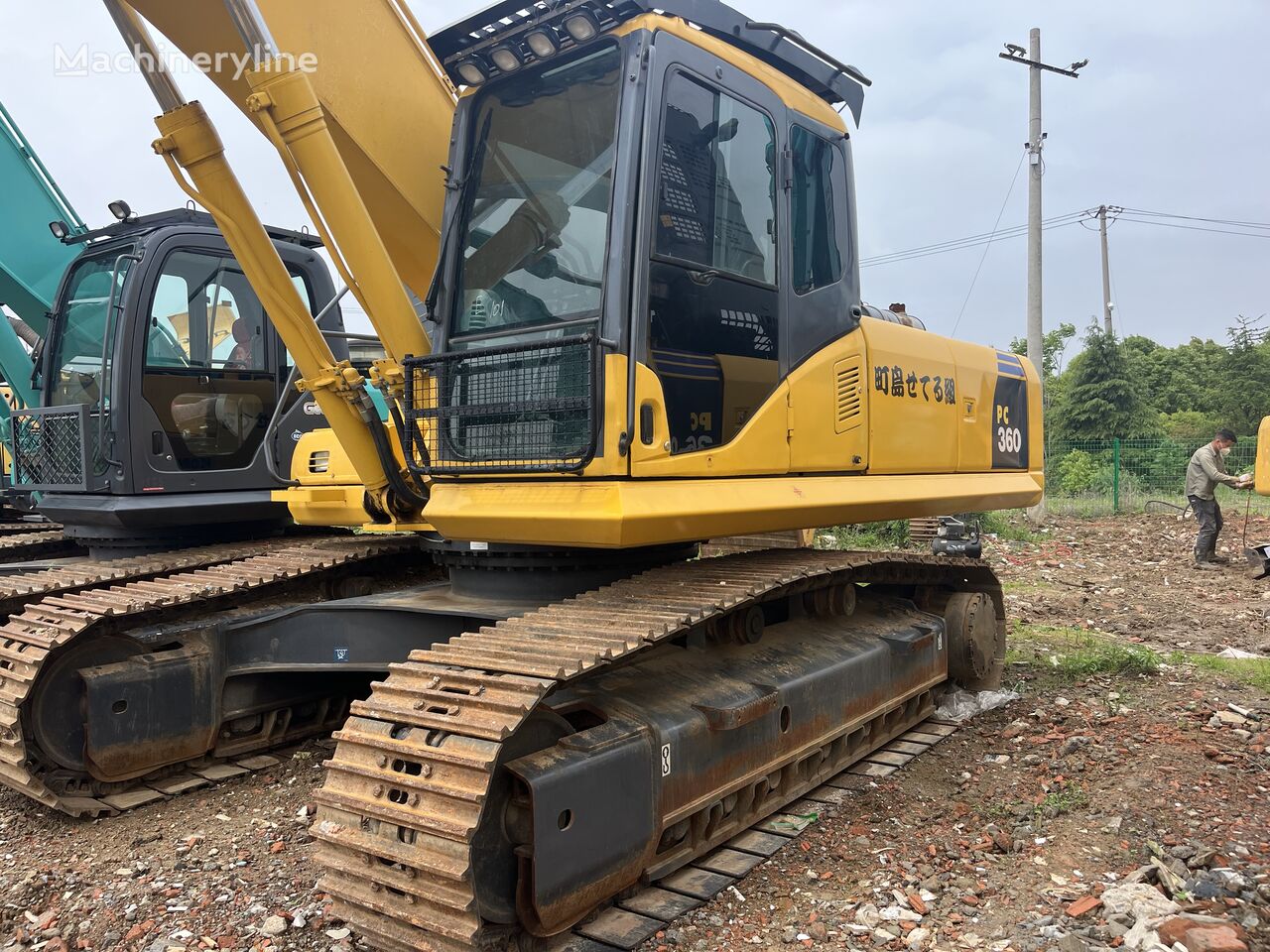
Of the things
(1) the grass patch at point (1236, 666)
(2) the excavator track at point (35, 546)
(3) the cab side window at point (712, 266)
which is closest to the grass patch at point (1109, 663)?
(1) the grass patch at point (1236, 666)

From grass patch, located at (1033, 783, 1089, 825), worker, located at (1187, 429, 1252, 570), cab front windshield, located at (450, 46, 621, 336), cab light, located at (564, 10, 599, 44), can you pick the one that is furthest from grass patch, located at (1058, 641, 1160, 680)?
worker, located at (1187, 429, 1252, 570)

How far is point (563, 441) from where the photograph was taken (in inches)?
139

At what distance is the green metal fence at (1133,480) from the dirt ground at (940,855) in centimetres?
1322

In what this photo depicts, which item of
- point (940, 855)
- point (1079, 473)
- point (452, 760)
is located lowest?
point (940, 855)

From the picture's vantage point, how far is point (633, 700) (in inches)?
141

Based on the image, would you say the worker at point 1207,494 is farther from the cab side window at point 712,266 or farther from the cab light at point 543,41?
the cab light at point 543,41

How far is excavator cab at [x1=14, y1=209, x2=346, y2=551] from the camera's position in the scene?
19.3 feet

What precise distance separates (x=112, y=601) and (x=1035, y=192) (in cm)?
1742

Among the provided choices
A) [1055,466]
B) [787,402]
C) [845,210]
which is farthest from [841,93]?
[1055,466]

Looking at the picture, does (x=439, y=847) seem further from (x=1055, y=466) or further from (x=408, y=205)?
(x=1055, y=466)

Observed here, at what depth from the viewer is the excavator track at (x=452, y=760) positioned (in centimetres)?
274

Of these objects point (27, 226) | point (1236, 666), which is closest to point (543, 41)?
point (1236, 666)

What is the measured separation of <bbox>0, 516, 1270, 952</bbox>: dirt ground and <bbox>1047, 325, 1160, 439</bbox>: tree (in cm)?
2067

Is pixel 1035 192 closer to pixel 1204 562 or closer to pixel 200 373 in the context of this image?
pixel 1204 562
